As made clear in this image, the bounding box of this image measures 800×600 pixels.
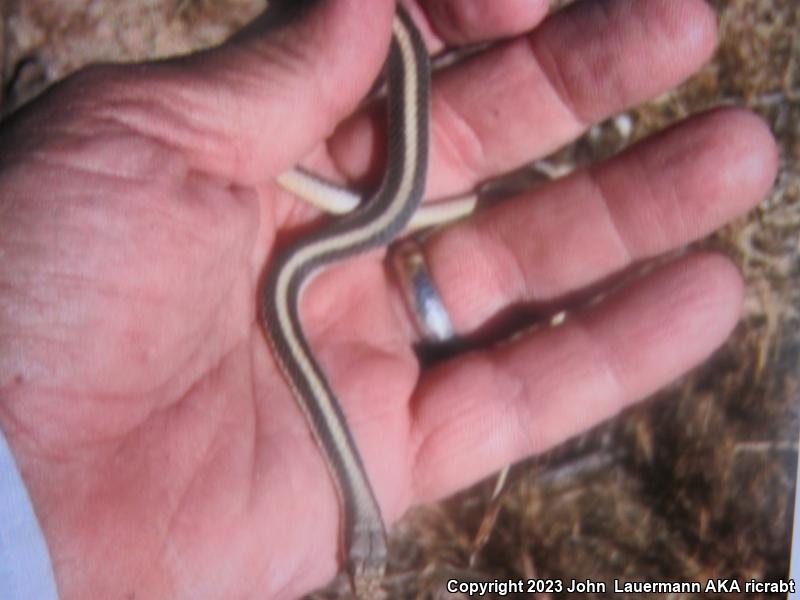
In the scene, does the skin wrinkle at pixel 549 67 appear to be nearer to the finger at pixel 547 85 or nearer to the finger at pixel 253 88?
the finger at pixel 547 85

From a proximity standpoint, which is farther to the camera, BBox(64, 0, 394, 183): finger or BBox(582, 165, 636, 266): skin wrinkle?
BBox(582, 165, 636, 266): skin wrinkle

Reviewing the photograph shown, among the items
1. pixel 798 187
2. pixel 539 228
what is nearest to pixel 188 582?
pixel 539 228

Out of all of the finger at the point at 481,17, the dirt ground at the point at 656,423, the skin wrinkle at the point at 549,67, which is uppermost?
the finger at the point at 481,17

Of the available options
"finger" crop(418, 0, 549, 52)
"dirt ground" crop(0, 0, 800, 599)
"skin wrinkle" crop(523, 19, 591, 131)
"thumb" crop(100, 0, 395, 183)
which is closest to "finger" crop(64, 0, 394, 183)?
"thumb" crop(100, 0, 395, 183)

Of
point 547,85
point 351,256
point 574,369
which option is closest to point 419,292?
point 351,256

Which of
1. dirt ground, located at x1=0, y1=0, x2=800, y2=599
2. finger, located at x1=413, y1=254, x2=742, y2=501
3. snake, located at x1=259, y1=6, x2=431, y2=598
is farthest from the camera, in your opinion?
dirt ground, located at x1=0, y1=0, x2=800, y2=599

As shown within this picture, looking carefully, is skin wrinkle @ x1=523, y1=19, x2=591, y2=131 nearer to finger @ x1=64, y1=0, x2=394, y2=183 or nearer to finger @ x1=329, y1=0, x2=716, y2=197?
finger @ x1=329, y1=0, x2=716, y2=197

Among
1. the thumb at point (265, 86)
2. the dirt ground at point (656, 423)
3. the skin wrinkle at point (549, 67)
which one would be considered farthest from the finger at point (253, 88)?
the dirt ground at point (656, 423)
